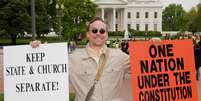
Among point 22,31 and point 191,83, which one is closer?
point 191,83

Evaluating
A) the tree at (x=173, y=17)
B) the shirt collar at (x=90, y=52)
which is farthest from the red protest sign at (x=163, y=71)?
the tree at (x=173, y=17)

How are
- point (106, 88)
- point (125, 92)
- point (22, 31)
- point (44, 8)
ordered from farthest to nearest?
point (44, 8) < point (22, 31) < point (125, 92) < point (106, 88)

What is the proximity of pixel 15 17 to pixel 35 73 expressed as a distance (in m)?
57.0

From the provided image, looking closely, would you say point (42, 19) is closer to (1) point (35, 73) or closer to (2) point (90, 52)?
(1) point (35, 73)

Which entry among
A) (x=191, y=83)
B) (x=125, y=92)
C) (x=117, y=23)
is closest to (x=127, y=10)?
(x=117, y=23)

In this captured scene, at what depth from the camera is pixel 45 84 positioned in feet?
21.2

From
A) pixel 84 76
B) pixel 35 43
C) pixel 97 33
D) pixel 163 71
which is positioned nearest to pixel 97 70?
pixel 84 76

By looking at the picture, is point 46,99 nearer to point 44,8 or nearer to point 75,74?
point 75,74

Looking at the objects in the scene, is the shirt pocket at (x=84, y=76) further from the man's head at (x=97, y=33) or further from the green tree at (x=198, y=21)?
the green tree at (x=198, y=21)

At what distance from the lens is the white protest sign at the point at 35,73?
20.9 ft

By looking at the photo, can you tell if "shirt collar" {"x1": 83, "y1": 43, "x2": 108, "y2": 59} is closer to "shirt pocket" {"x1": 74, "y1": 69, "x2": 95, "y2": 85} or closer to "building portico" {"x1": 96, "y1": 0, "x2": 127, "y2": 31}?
"shirt pocket" {"x1": 74, "y1": 69, "x2": 95, "y2": 85}

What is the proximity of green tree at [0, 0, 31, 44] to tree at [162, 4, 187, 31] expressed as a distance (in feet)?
302

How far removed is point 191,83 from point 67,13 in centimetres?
6000

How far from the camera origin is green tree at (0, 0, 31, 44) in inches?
2457
